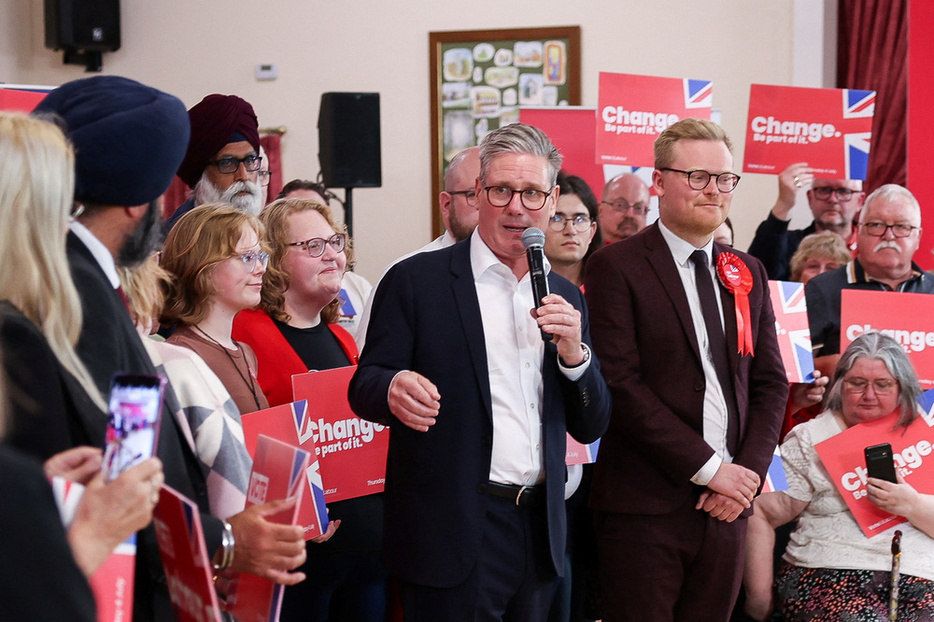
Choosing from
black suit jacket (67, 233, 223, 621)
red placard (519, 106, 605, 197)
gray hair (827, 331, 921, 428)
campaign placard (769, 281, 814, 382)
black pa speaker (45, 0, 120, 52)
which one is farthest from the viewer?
black pa speaker (45, 0, 120, 52)

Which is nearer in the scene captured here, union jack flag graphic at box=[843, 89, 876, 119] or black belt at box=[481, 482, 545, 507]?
black belt at box=[481, 482, 545, 507]

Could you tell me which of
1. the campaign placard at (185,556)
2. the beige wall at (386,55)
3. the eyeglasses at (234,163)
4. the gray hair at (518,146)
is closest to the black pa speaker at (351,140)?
the beige wall at (386,55)

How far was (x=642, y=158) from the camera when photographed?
4.75 meters

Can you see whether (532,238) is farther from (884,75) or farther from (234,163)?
(884,75)

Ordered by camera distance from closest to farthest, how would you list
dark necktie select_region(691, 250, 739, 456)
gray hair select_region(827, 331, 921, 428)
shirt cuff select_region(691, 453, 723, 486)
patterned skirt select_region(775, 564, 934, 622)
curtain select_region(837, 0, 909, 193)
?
shirt cuff select_region(691, 453, 723, 486) < dark necktie select_region(691, 250, 739, 456) < patterned skirt select_region(775, 564, 934, 622) < gray hair select_region(827, 331, 921, 428) < curtain select_region(837, 0, 909, 193)

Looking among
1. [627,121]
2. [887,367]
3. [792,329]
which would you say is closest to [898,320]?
[887,367]

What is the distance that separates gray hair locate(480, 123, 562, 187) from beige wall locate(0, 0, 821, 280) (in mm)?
5349

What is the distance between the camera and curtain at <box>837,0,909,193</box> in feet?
22.3

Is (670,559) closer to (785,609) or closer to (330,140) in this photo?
(785,609)

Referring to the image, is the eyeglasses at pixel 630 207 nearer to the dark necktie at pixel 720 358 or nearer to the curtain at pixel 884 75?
the dark necktie at pixel 720 358

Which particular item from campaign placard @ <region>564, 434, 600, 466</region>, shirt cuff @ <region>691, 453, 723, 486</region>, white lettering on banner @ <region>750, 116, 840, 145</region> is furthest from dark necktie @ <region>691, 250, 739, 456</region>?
white lettering on banner @ <region>750, 116, 840, 145</region>

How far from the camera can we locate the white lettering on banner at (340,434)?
2781 mm

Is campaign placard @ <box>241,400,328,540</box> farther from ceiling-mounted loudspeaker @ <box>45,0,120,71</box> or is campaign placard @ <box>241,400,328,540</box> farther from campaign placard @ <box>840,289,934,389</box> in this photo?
ceiling-mounted loudspeaker @ <box>45,0,120,71</box>

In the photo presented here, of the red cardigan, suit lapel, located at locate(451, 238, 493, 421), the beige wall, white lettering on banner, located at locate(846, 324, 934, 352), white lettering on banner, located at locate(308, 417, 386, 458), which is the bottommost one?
white lettering on banner, located at locate(308, 417, 386, 458)
